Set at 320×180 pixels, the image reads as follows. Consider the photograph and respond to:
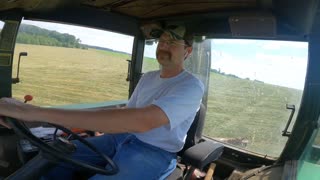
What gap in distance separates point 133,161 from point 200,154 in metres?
0.44

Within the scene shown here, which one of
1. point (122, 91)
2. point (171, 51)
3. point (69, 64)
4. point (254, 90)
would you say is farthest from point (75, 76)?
point (254, 90)

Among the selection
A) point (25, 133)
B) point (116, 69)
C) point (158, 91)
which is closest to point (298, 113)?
point (158, 91)

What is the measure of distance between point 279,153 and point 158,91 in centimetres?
158

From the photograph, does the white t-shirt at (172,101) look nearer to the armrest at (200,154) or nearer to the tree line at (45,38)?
the armrest at (200,154)

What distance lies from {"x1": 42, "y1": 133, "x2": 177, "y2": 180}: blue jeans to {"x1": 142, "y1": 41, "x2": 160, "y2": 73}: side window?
1480 millimetres

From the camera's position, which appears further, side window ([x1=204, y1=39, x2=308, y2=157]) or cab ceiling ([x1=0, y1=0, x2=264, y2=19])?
side window ([x1=204, y1=39, x2=308, y2=157])

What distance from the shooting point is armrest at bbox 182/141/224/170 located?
7.09 feet

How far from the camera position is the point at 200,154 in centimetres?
220

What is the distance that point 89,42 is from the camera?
3.38 m

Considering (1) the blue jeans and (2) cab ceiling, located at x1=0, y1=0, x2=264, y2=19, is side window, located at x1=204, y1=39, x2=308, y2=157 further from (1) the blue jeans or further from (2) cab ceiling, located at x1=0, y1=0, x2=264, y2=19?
(1) the blue jeans

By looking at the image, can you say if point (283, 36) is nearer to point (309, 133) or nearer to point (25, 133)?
point (309, 133)

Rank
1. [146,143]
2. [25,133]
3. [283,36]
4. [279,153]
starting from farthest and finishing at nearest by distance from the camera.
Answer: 1. [279,153]
2. [283,36]
3. [146,143]
4. [25,133]

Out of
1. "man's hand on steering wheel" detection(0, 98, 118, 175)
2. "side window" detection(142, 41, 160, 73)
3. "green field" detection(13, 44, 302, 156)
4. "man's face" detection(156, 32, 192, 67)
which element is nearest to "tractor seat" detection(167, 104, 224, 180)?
"man's face" detection(156, 32, 192, 67)

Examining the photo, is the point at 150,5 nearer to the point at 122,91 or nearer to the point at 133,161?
the point at 122,91
